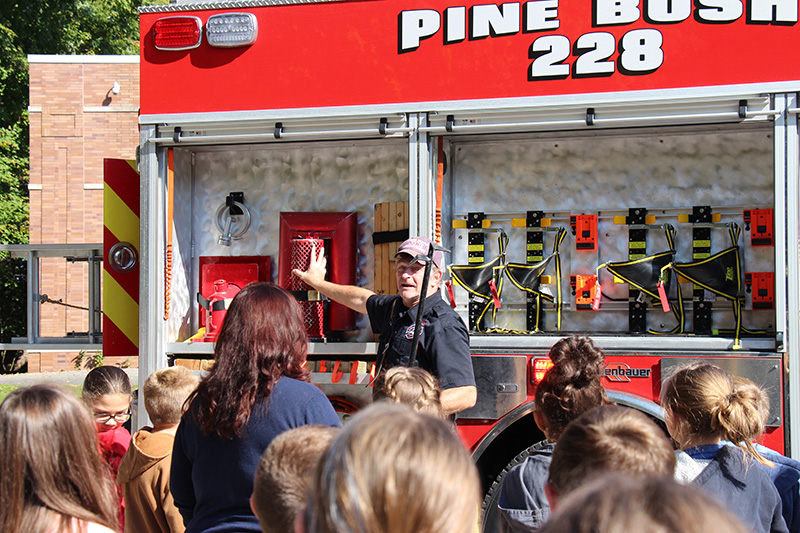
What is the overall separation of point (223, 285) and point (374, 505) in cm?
374

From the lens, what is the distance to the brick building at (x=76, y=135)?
1944cm

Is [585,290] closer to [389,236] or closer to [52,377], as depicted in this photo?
[389,236]

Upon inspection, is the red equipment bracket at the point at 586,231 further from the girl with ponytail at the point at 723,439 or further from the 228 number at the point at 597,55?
the girl with ponytail at the point at 723,439

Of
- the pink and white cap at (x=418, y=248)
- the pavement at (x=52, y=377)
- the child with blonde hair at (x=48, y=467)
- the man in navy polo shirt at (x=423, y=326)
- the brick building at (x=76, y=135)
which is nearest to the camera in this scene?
the child with blonde hair at (x=48, y=467)

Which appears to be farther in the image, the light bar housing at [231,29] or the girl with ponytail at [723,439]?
the light bar housing at [231,29]

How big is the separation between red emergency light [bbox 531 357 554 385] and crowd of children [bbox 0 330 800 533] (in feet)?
3.67

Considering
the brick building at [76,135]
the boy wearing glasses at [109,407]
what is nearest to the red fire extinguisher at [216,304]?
the boy wearing glasses at [109,407]

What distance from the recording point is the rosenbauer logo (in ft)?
12.2

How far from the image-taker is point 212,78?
14.1 feet

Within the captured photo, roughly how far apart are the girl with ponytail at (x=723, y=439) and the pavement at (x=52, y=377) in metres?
14.3

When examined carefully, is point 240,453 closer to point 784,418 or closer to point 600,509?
point 600,509

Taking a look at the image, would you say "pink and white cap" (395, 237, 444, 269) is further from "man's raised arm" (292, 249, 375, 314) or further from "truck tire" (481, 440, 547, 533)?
"truck tire" (481, 440, 547, 533)

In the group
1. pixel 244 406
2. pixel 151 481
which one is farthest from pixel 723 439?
pixel 151 481

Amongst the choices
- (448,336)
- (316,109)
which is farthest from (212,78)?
(448,336)
